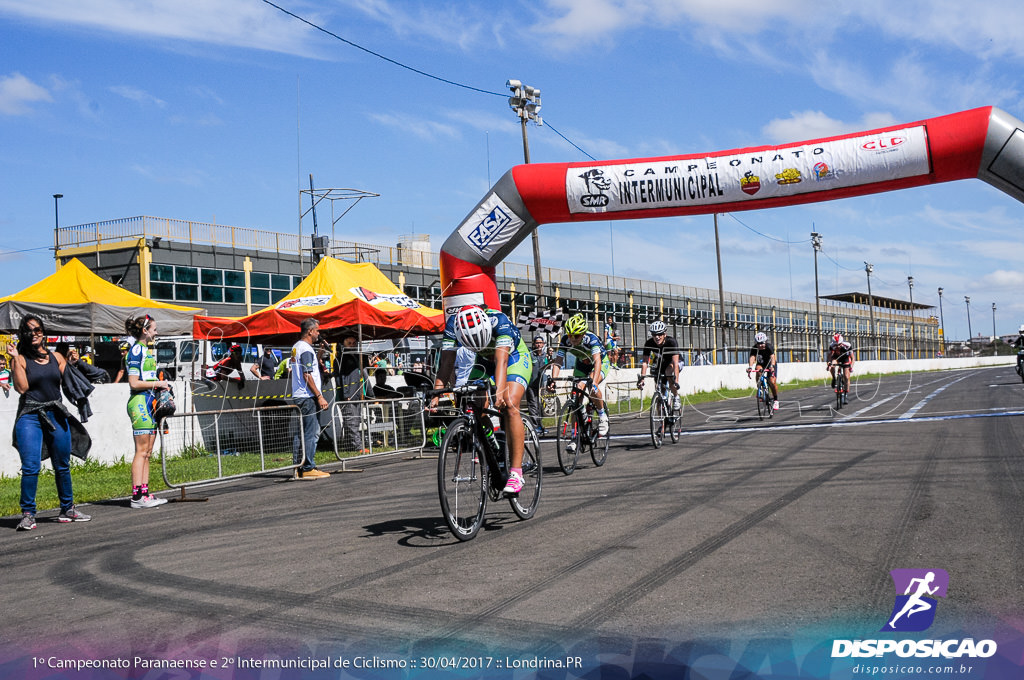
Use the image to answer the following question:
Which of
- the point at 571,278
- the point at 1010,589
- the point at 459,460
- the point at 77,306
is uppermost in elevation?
the point at 571,278

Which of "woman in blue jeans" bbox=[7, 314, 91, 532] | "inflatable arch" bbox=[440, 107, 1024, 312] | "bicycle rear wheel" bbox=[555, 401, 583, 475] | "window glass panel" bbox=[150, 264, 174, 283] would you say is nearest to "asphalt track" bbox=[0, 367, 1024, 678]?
"bicycle rear wheel" bbox=[555, 401, 583, 475]

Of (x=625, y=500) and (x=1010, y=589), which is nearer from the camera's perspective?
(x=1010, y=589)

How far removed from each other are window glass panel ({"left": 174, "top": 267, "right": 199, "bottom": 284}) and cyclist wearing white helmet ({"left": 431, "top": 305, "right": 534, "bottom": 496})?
122 ft

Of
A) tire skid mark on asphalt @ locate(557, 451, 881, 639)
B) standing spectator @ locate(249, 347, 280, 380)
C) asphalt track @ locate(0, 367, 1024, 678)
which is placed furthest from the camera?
standing spectator @ locate(249, 347, 280, 380)

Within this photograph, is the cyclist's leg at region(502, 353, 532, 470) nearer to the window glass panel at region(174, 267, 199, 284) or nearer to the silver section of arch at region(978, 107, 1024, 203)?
the silver section of arch at region(978, 107, 1024, 203)

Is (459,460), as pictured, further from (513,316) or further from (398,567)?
(513,316)

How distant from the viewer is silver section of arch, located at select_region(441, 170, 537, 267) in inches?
531

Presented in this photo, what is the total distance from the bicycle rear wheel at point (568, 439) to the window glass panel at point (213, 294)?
3476 centimetres

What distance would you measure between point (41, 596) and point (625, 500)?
15.2ft

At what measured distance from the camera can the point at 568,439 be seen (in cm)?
1048

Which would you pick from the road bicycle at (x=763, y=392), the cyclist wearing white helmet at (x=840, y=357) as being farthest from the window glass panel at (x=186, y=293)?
the road bicycle at (x=763, y=392)

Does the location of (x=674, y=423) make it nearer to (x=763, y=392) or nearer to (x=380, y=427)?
(x=380, y=427)

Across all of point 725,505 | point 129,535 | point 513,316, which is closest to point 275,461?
point 129,535

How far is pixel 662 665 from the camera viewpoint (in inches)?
141
